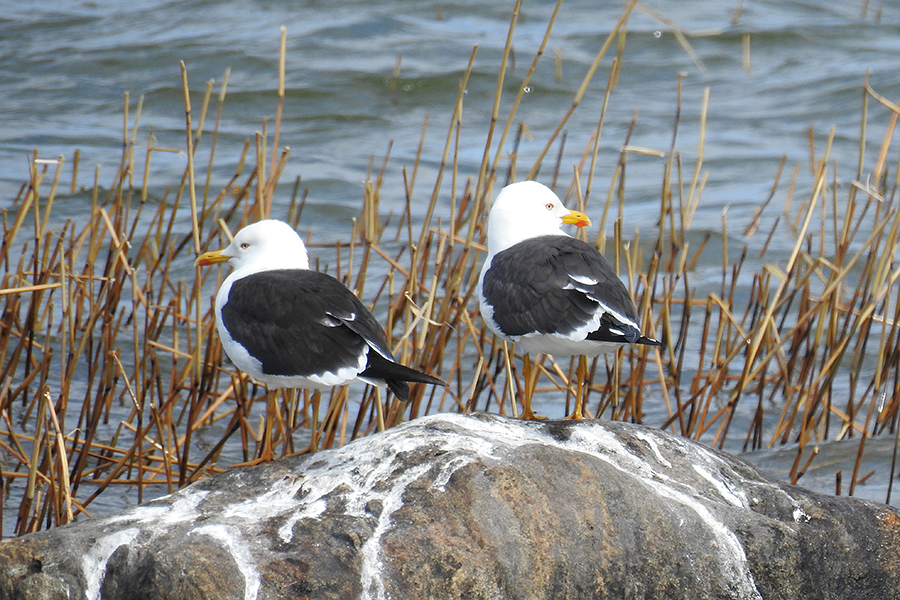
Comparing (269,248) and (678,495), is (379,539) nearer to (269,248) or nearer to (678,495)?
(678,495)

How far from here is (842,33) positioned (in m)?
15.2

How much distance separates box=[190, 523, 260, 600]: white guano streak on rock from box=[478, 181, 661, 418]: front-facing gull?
1440mm

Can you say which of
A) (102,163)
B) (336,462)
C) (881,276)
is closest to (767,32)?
(102,163)

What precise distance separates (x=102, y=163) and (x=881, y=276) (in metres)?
7.45

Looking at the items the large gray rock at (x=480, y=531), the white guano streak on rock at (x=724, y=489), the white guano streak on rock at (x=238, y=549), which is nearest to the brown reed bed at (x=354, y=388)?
the large gray rock at (x=480, y=531)

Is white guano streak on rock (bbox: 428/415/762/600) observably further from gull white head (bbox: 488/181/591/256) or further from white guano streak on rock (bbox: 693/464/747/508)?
gull white head (bbox: 488/181/591/256)

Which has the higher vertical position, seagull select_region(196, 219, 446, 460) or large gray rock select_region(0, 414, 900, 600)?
seagull select_region(196, 219, 446, 460)

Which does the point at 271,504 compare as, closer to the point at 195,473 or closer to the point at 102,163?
the point at 195,473

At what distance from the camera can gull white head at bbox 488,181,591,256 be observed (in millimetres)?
4535

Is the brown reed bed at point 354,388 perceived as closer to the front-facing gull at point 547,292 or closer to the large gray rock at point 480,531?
the front-facing gull at point 547,292

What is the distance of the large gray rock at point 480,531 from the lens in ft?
9.59

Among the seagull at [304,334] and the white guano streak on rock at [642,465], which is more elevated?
the seagull at [304,334]

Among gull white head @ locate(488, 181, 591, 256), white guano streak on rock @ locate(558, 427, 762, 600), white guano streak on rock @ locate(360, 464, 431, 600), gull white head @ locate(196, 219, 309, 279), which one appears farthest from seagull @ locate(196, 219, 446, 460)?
gull white head @ locate(488, 181, 591, 256)

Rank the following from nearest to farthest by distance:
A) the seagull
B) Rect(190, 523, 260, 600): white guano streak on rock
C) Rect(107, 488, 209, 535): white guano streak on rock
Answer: Rect(190, 523, 260, 600): white guano streak on rock < Rect(107, 488, 209, 535): white guano streak on rock < the seagull
